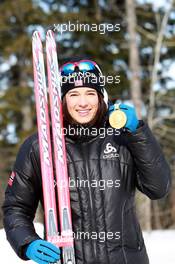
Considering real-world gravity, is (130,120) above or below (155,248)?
above

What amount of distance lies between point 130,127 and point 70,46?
39.2 ft

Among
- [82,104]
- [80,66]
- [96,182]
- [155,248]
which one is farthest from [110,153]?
[155,248]

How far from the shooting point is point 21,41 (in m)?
14.7

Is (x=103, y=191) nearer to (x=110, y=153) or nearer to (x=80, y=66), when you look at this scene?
(x=110, y=153)

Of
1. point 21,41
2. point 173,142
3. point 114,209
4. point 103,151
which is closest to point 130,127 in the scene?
point 103,151

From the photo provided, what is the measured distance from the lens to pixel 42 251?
90.1 inches

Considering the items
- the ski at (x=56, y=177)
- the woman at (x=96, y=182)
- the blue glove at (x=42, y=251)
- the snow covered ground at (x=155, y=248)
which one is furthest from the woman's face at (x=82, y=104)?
the snow covered ground at (x=155, y=248)

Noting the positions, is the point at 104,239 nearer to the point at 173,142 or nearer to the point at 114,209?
the point at 114,209

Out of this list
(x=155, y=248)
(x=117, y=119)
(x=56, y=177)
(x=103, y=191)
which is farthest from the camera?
(x=155, y=248)

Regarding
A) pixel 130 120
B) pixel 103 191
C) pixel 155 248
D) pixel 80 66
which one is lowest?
pixel 155 248

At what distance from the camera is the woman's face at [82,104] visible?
2.39 m

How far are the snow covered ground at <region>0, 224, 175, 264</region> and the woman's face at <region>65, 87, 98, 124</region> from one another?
2.92 metres

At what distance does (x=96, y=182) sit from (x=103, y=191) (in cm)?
5

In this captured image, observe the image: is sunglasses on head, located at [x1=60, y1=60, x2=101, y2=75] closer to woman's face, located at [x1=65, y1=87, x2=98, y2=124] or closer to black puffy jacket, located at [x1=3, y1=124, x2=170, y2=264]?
woman's face, located at [x1=65, y1=87, x2=98, y2=124]
